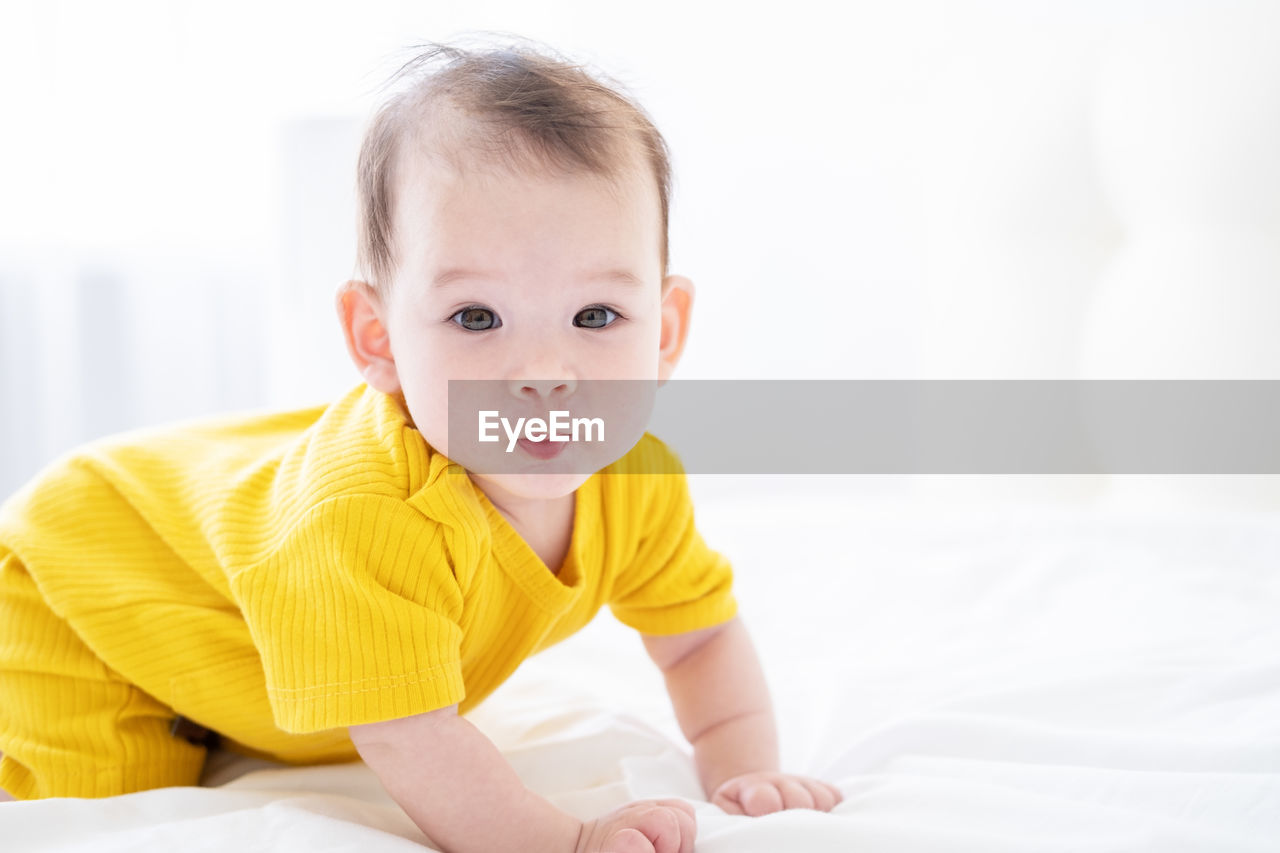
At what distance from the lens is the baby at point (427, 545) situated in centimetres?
74

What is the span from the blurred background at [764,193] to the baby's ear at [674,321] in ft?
2.85

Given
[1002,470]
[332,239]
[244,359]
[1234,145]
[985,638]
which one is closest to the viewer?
[985,638]

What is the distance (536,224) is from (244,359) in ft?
6.40

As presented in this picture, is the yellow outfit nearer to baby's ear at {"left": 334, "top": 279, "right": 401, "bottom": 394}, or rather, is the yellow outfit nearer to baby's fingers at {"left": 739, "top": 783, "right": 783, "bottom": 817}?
baby's ear at {"left": 334, "top": 279, "right": 401, "bottom": 394}

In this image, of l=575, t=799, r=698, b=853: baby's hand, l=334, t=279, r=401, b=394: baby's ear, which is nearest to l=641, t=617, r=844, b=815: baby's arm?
l=575, t=799, r=698, b=853: baby's hand

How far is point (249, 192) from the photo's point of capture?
237 cm

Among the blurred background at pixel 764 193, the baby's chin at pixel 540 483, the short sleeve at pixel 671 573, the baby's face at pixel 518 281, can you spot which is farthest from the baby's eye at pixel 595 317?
the blurred background at pixel 764 193

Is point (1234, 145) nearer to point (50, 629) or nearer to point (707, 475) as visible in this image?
point (707, 475)

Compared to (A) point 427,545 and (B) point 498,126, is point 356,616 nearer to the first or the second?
(A) point 427,545

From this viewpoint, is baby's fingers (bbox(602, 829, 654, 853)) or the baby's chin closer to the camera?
baby's fingers (bbox(602, 829, 654, 853))

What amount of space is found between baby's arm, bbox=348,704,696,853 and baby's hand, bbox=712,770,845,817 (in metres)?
0.10

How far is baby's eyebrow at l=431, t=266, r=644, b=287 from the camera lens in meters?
0.75

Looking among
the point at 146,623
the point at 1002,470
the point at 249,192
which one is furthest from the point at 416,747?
the point at 249,192

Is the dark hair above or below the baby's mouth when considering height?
above
